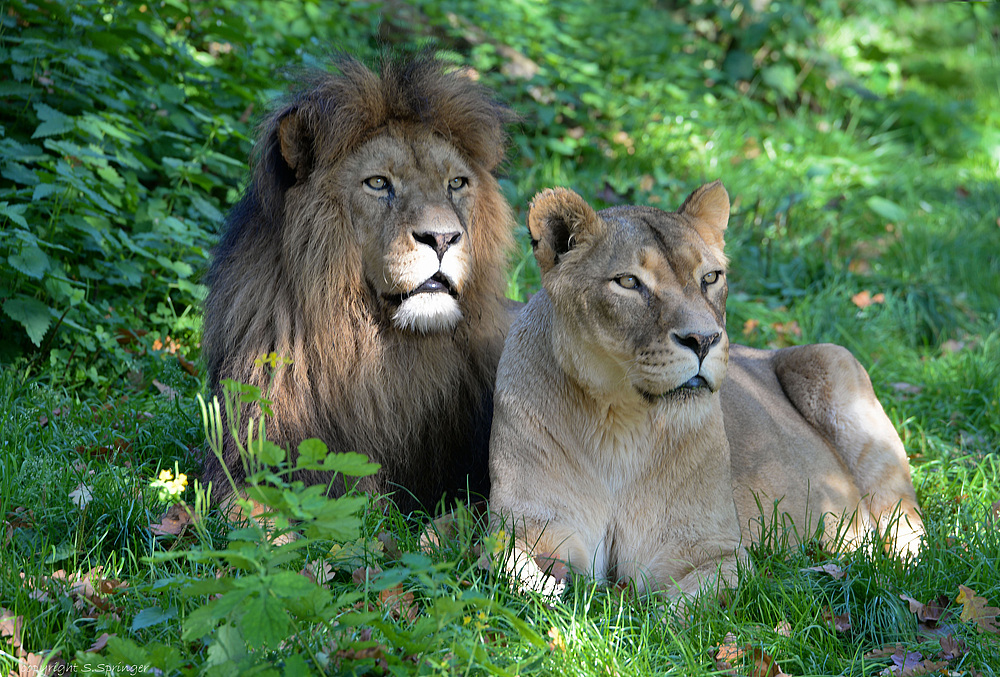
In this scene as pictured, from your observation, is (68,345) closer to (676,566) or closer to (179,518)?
(179,518)

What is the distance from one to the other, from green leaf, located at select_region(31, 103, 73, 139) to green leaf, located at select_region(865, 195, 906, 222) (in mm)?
5643

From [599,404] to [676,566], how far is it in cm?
60

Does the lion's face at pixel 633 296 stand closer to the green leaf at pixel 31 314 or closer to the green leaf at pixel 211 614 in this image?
the green leaf at pixel 211 614

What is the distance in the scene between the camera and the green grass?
2.79 metres

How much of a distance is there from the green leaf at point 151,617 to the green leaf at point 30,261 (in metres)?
2.36

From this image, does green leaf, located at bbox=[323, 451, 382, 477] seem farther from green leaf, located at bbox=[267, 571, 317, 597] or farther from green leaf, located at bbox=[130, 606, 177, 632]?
green leaf, located at bbox=[130, 606, 177, 632]

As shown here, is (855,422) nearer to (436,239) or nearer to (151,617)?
(436,239)

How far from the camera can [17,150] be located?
5.11 metres

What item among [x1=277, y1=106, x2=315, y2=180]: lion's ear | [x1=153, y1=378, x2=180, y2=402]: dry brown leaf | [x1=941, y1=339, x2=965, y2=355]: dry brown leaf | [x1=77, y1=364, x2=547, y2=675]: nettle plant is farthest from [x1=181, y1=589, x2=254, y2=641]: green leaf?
[x1=941, y1=339, x2=965, y2=355]: dry brown leaf

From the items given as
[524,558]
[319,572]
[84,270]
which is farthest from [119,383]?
[524,558]

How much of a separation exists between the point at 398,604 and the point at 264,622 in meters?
0.82

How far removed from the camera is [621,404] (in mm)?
3211

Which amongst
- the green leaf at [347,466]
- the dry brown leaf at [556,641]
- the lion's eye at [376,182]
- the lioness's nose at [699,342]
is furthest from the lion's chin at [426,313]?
the dry brown leaf at [556,641]

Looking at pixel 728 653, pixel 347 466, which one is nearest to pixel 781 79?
pixel 728 653
